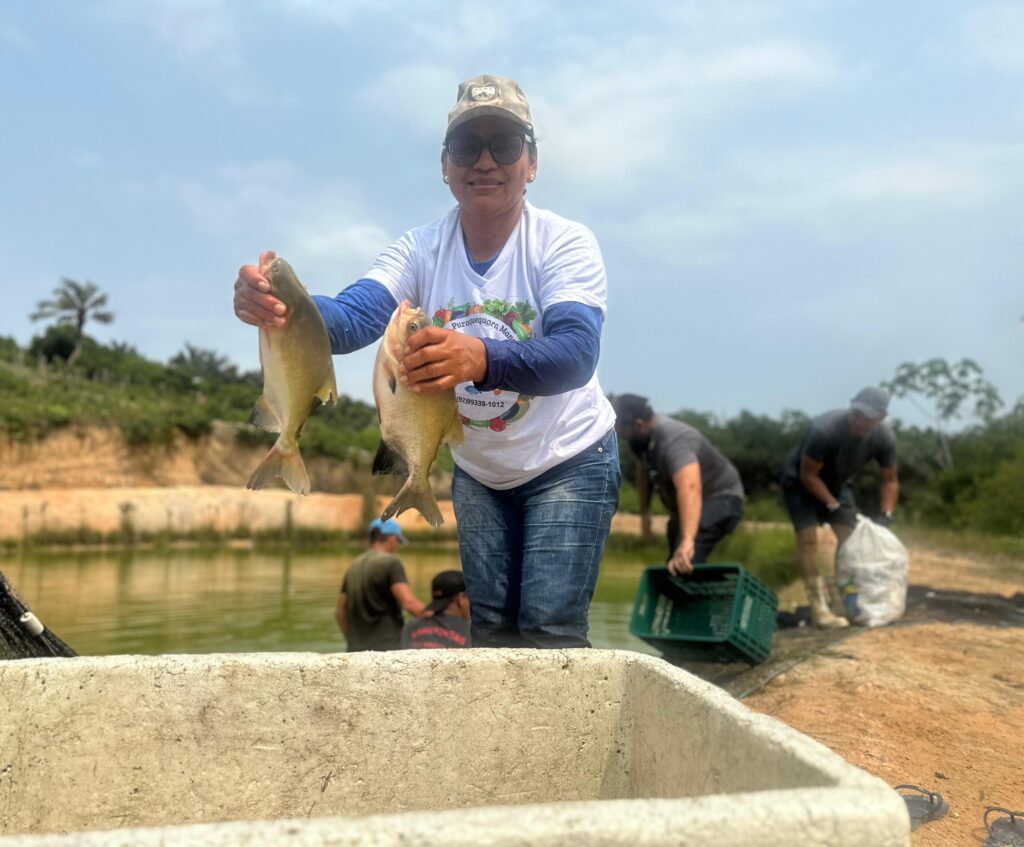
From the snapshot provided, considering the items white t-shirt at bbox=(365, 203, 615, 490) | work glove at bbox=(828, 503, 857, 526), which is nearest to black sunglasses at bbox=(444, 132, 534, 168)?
white t-shirt at bbox=(365, 203, 615, 490)

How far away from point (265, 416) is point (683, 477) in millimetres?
4531

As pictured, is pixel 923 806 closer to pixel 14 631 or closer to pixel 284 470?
pixel 284 470

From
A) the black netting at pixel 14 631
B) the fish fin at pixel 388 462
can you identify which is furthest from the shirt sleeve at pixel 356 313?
the black netting at pixel 14 631

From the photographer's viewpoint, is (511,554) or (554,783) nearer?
(554,783)

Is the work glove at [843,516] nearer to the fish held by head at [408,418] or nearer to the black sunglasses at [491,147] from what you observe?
the black sunglasses at [491,147]

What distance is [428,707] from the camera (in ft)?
7.25

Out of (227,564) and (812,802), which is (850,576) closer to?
(812,802)

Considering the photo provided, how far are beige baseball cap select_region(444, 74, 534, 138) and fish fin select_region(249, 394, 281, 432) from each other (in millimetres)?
1028

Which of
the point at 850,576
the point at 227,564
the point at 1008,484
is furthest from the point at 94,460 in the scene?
the point at 850,576

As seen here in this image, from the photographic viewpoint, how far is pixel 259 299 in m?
2.46

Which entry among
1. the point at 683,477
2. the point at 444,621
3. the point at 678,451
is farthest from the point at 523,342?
the point at 444,621

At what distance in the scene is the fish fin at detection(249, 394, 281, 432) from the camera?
8.61 feet

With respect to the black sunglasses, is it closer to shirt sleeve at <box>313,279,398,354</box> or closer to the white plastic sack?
shirt sleeve at <box>313,279,398,354</box>

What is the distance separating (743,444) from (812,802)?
45805mm
